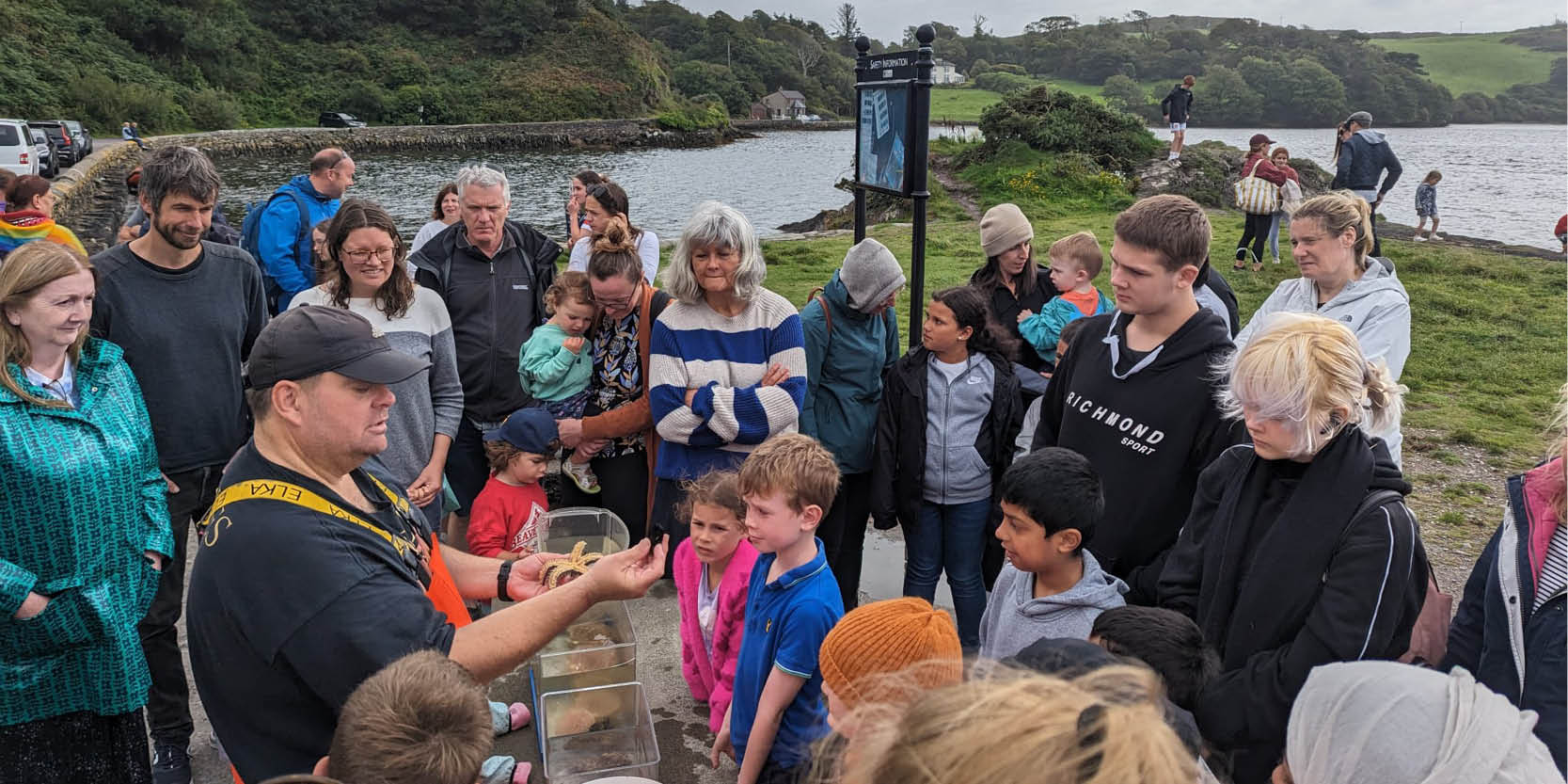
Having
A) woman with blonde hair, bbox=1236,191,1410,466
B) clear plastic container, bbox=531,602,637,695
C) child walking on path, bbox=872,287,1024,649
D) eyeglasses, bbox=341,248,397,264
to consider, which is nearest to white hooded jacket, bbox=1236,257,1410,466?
woman with blonde hair, bbox=1236,191,1410,466

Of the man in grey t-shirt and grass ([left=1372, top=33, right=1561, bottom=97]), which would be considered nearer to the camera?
the man in grey t-shirt

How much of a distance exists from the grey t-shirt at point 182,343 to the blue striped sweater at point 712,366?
1633 mm

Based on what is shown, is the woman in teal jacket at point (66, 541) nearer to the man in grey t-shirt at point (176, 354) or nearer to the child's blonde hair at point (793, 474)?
the man in grey t-shirt at point (176, 354)

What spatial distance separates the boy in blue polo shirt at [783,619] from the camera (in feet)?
8.24

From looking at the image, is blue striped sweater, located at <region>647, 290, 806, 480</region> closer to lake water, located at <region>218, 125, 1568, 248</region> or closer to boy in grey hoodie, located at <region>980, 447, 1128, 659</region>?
boy in grey hoodie, located at <region>980, 447, 1128, 659</region>

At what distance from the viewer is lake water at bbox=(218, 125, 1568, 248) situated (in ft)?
66.4

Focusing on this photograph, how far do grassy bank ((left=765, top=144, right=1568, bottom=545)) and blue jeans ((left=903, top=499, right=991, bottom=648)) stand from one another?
3006 mm

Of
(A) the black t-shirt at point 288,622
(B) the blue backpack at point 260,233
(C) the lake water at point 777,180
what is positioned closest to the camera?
(A) the black t-shirt at point 288,622

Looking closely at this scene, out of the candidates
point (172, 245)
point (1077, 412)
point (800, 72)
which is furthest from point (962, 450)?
point (800, 72)

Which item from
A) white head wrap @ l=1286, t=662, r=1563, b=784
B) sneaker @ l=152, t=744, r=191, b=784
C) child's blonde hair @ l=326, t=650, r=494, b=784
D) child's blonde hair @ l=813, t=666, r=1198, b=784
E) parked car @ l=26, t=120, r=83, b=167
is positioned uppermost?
parked car @ l=26, t=120, r=83, b=167

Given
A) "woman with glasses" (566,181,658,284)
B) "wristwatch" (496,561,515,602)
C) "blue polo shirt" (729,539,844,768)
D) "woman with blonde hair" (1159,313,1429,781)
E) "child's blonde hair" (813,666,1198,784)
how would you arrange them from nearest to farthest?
"child's blonde hair" (813,666,1198,784) < "woman with blonde hair" (1159,313,1429,781) < "blue polo shirt" (729,539,844,768) < "wristwatch" (496,561,515,602) < "woman with glasses" (566,181,658,284)

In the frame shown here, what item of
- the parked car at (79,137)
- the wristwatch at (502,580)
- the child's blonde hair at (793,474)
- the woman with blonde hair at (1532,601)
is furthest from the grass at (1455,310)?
the parked car at (79,137)

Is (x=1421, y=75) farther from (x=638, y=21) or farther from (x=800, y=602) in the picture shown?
(x=638, y=21)

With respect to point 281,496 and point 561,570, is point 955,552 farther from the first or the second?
point 281,496
